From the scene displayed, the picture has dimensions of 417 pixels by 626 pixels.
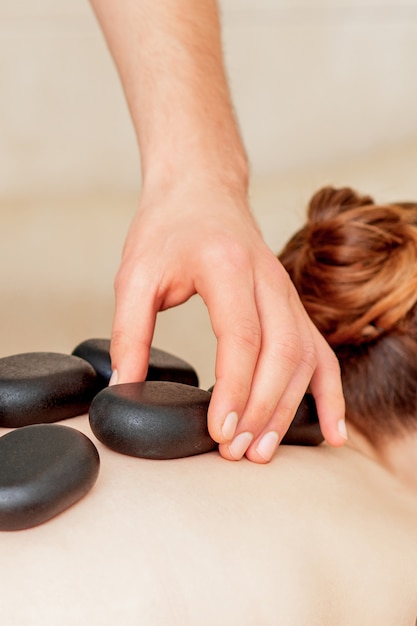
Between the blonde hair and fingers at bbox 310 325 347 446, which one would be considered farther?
the blonde hair

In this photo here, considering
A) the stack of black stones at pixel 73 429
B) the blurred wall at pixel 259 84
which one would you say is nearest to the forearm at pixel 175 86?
the stack of black stones at pixel 73 429

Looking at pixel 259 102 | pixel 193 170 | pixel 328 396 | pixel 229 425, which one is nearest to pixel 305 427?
pixel 328 396

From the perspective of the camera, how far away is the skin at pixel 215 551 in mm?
669

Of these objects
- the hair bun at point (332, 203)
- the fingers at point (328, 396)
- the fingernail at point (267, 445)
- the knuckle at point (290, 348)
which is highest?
the hair bun at point (332, 203)

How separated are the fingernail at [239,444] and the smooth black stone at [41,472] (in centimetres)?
18

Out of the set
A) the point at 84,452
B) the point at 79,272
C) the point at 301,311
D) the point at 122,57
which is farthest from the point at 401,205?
the point at 79,272

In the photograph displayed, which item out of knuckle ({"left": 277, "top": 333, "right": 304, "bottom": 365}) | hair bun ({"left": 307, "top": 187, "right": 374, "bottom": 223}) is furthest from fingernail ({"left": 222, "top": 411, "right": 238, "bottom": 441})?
hair bun ({"left": 307, "top": 187, "right": 374, "bottom": 223})

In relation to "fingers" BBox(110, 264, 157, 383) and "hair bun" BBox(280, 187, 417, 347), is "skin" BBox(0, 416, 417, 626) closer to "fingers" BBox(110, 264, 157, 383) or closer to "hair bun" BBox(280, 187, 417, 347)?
"fingers" BBox(110, 264, 157, 383)

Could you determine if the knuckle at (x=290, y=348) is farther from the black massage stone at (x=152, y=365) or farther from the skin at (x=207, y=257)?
the black massage stone at (x=152, y=365)

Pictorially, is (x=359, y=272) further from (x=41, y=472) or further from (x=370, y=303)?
(x=41, y=472)

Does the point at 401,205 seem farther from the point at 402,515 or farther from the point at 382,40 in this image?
the point at 382,40

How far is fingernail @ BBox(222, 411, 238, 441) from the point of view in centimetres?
85

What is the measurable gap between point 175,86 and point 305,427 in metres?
0.59

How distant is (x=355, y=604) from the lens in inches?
31.9
